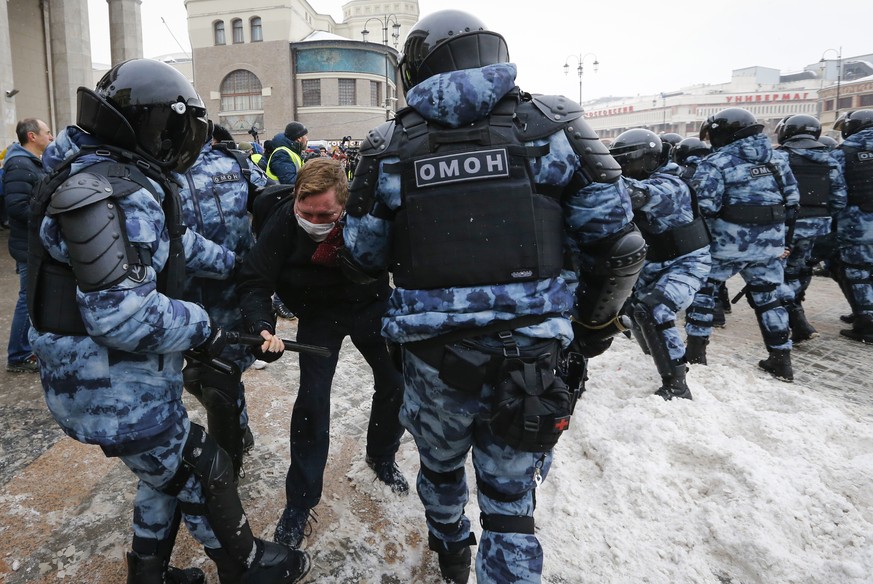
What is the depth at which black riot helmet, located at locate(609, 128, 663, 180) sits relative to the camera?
388 centimetres

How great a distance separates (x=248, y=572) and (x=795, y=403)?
3.73m

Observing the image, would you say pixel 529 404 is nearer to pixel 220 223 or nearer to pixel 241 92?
pixel 220 223

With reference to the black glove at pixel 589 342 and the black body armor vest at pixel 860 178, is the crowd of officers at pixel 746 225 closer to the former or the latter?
the black body armor vest at pixel 860 178

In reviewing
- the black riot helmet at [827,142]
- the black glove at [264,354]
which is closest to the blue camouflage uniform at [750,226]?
the black riot helmet at [827,142]

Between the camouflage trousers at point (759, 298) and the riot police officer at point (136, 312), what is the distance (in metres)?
4.17

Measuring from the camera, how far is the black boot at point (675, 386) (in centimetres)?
391

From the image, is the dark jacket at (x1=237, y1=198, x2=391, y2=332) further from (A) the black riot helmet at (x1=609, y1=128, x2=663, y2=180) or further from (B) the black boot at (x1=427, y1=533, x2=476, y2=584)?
(A) the black riot helmet at (x1=609, y1=128, x2=663, y2=180)

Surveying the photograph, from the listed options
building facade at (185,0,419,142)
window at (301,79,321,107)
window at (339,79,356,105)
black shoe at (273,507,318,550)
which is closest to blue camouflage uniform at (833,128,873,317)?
black shoe at (273,507,318,550)

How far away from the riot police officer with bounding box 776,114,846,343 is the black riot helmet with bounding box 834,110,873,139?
0.54 metres

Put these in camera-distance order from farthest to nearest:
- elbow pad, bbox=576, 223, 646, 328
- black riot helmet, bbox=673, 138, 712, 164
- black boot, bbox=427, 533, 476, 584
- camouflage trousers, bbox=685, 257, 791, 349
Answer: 1. black riot helmet, bbox=673, 138, 712, 164
2. camouflage trousers, bbox=685, 257, 791, 349
3. black boot, bbox=427, 533, 476, 584
4. elbow pad, bbox=576, 223, 646, 328

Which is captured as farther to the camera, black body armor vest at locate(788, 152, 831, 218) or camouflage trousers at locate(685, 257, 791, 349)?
black body armor vest at locate(788, 152, 831, 218)

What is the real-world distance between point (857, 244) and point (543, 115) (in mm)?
5744

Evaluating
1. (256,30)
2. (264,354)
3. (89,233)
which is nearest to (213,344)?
(264,354)

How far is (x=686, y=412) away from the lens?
3545mm
